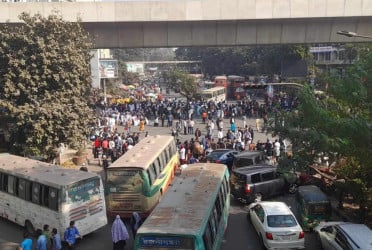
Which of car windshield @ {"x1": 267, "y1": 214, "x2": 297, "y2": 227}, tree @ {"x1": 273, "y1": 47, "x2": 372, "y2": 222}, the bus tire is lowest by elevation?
the bus tire

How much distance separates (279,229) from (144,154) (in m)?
6.66

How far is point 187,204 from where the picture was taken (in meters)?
12.1

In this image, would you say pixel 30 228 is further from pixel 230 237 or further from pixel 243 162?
pixel 243 162

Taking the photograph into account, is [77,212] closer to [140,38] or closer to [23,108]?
[23,108]

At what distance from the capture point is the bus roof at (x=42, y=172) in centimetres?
1491

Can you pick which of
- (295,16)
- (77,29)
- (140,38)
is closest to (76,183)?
(77,29)

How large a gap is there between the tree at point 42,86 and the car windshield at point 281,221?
12.2 meters

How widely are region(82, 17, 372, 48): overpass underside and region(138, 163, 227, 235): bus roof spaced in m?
16.4

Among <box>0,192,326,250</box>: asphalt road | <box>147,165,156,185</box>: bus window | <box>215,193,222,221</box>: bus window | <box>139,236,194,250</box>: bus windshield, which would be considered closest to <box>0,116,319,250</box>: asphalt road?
<box>0,192,326,250</box>: asphalt road

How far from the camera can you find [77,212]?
1480 centimetres

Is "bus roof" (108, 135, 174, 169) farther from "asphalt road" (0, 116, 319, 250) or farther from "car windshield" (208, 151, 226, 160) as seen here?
"car windshield" (208, 151, 226, 160)

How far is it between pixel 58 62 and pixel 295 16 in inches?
600

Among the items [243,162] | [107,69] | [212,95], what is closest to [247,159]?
[243,162]

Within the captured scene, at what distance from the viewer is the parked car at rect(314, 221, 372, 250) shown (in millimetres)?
11969
